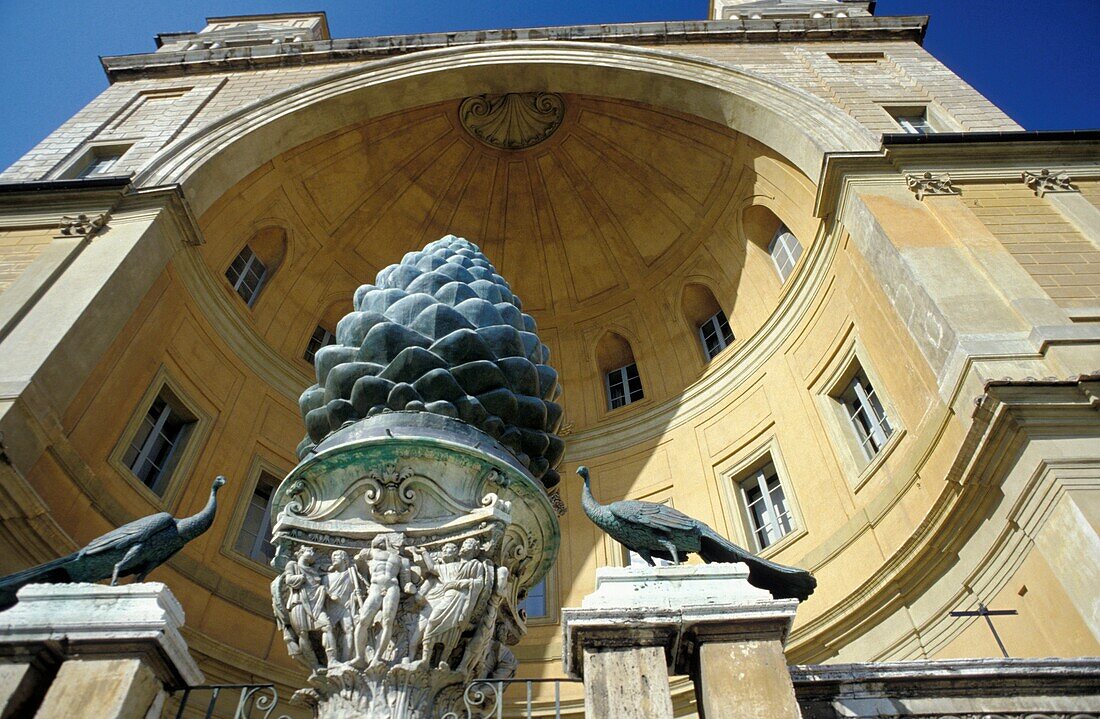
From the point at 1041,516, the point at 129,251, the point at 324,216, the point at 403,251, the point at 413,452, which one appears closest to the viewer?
the point at 413,452

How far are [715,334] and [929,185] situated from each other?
4.94 meters

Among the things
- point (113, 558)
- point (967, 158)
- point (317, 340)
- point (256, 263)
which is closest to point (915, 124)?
point (967, 158)

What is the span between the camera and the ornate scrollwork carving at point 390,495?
3.88m

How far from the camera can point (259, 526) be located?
12242 millimetres

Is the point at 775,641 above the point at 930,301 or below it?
below

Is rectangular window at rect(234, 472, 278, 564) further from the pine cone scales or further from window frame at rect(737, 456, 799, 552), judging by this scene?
the pine cone scales

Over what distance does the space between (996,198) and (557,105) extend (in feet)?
28.2

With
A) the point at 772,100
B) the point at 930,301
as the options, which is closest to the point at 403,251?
the point at 772,100

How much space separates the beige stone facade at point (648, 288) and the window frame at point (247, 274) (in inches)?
4.7

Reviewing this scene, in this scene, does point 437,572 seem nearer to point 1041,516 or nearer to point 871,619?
point 1041,516

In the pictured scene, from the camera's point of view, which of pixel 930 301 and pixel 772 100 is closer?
pixel 930 301

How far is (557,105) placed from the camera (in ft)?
53.4

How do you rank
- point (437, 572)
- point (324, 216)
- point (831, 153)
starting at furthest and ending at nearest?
point (324, 216) < point (831, 153) < point (437, 572)

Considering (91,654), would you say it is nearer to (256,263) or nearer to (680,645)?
(680,645)
